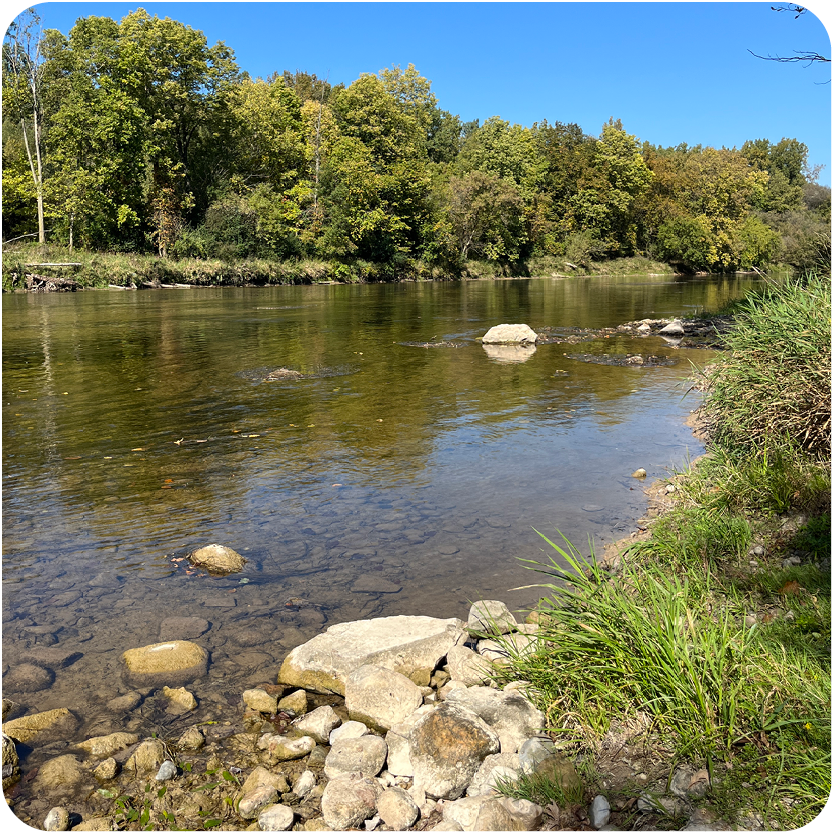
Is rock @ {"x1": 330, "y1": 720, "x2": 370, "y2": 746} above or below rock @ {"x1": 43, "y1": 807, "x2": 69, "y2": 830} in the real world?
above

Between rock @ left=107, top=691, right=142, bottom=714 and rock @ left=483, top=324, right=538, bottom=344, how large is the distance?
64.6 feet

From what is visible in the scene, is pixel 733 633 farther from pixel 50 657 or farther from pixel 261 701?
pixel 50 657

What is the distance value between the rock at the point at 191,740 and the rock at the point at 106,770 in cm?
37

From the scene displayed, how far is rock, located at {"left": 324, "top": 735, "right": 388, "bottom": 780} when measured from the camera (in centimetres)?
395

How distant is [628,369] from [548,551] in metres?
12.4

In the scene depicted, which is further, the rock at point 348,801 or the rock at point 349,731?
the rock at point 349,731

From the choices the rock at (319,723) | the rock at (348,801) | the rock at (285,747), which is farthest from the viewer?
the rock at (319,723)

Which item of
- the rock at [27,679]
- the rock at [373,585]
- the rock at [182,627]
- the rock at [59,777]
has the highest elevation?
the rock at [373,585]

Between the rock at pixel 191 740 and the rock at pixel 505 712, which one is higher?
the rock at pixel 505 712

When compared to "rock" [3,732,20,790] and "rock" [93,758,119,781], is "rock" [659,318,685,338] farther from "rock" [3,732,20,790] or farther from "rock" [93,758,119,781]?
"rock" [3,732,20,790]

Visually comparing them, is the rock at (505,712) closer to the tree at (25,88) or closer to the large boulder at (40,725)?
the large boulder at (40,725)

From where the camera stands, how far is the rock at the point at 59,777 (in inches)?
156

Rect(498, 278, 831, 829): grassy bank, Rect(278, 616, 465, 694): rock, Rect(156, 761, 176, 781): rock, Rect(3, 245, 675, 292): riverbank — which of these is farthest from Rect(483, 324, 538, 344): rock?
Rect(3, 245, 675, 292): riverbank

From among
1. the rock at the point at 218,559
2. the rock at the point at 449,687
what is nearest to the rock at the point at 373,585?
the rock at the point at 218,559
